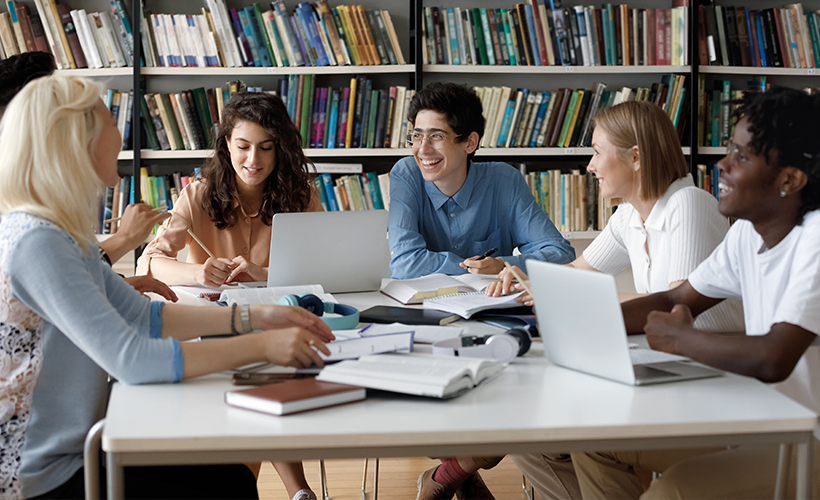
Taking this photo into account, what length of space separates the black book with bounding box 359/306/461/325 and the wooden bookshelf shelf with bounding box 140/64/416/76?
1.80m

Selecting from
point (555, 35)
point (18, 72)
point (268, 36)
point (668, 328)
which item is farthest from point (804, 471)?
point (268, 36)

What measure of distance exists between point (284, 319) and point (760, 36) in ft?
9.82

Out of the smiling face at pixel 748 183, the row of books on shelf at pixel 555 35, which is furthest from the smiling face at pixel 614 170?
the row of books on shelf at pixel 555 35

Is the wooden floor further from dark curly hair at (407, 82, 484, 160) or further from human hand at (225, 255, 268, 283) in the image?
dark curly hair at (407, 82, 484, 160)

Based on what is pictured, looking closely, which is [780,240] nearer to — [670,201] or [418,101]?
[670,201]

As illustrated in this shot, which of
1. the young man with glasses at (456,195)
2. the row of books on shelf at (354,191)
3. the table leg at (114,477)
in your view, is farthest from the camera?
the row of books on shelf at (354,191)

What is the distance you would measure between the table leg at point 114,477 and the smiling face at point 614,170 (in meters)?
1.43

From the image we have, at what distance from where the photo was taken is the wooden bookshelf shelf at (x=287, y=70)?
3143 mm

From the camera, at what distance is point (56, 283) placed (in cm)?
104

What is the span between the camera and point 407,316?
1575mm

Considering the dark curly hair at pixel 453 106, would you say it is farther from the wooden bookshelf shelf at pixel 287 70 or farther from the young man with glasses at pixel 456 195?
the wooden bookshelf shelf at pixel 287 70

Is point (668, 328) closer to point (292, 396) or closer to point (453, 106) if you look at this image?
point (292, 396)

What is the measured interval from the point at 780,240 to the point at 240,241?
5.53 ft

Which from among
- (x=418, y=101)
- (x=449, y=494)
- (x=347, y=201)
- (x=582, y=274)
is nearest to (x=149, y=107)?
(x=347, y=201)
